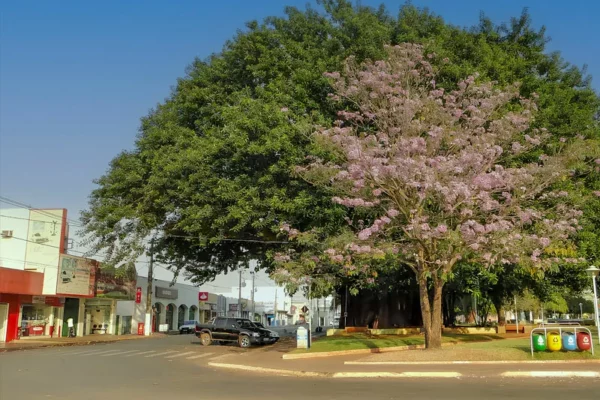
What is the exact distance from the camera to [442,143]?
21266 mm

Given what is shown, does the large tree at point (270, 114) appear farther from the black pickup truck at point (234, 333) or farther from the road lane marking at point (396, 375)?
the road lane marking at point (396, 375)

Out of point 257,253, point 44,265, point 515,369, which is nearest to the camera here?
point 515,369

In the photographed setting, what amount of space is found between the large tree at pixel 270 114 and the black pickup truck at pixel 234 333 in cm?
488

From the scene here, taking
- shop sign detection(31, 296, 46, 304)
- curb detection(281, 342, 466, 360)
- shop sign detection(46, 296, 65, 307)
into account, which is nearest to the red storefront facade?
shop sign detection(31, 296, 46, 304)

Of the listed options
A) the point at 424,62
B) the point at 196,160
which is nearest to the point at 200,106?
the point at 196,160

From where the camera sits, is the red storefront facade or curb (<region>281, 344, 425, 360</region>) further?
the red storefront facade

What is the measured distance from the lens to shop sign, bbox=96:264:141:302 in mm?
44781

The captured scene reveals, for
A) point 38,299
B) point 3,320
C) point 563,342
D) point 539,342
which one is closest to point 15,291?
point 3,320

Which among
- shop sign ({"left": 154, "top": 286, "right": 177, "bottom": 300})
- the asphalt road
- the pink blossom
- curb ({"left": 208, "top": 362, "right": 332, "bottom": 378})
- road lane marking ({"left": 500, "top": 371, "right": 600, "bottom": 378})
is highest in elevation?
the pink blossom

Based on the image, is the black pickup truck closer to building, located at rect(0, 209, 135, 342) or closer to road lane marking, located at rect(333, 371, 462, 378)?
building, located at rect(0, 209, 135, 342)

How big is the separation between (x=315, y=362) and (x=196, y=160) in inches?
394

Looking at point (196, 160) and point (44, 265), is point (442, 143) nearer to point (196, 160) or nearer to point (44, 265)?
point (196, 160)

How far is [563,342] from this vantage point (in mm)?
19422

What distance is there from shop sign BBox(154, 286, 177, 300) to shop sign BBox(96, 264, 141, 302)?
285 inches
